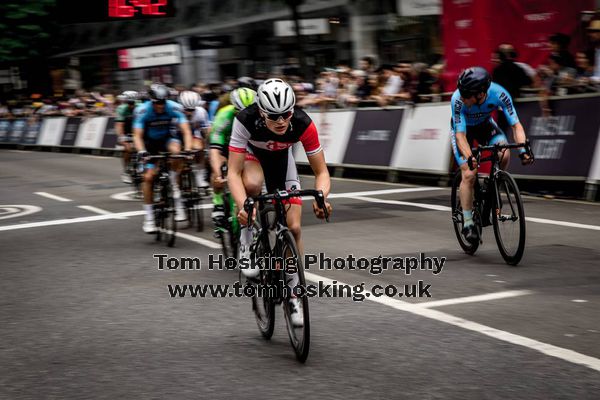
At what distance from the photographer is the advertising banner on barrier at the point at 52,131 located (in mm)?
34500

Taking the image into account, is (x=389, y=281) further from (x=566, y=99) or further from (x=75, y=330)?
(x=566, y=99)

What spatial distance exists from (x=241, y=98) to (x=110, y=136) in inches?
892

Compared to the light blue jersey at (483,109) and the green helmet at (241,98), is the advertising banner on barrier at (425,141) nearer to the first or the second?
the light blue jersey at (483,109)

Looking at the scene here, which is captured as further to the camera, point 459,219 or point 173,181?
point 173,181

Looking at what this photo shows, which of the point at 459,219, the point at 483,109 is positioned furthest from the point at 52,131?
the point at 483,109

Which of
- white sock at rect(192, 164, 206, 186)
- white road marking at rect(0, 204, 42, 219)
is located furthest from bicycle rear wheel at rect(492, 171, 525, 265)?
white road marking at rect(0, 204, 42, 219)

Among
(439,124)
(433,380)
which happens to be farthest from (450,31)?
(433,380)

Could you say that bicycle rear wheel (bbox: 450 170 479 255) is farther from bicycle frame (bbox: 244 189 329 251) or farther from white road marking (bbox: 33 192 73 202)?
white road marking (bbox: 33 192 73 202)

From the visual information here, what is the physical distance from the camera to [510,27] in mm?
15758

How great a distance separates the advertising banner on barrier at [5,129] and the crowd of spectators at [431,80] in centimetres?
1659

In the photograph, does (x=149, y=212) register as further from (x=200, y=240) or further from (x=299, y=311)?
(x=299, y=311)

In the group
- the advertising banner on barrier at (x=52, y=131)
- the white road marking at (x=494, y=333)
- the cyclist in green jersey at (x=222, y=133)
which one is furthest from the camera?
the advertising banner on barrier at (x=52, y=131)

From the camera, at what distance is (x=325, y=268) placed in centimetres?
895

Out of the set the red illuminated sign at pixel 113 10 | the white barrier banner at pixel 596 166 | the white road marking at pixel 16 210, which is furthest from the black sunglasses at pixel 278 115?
the red illuminated sign at pixel 113 10
